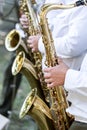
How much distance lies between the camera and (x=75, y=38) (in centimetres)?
152

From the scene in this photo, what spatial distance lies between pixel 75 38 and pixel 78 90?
0.25 meters

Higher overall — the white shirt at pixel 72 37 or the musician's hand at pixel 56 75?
the white shirt at pixel 72 37

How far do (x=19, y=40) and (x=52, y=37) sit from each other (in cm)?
78

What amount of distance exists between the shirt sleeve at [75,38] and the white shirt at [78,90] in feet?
0.41

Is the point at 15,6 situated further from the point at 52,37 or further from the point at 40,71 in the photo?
the point at 52,37

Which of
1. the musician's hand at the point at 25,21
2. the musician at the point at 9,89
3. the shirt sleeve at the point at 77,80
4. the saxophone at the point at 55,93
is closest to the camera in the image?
the shirt sleeve at the point at 77,80

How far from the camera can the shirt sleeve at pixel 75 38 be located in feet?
4.92

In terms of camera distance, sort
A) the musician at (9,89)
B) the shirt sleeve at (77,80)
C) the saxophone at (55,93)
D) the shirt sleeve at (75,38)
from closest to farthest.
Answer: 1. the shirt sleeve at (77,80)
2. the shirt sleeve at (75,38)
3. the saxophone at (55,93)
4. the musician at (9,89)

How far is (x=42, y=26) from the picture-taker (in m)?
1.80

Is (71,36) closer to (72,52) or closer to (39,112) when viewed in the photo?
(72,52)

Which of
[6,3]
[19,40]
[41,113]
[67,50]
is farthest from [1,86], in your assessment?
[67,50]

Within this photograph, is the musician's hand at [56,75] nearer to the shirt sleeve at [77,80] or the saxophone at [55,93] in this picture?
the shirt sleeve at [77,80]

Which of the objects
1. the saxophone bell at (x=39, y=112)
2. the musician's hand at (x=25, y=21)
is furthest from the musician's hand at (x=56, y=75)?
the musician's hand at (x=25, y=21)

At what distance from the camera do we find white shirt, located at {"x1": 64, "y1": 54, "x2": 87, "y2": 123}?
1.38 meters
